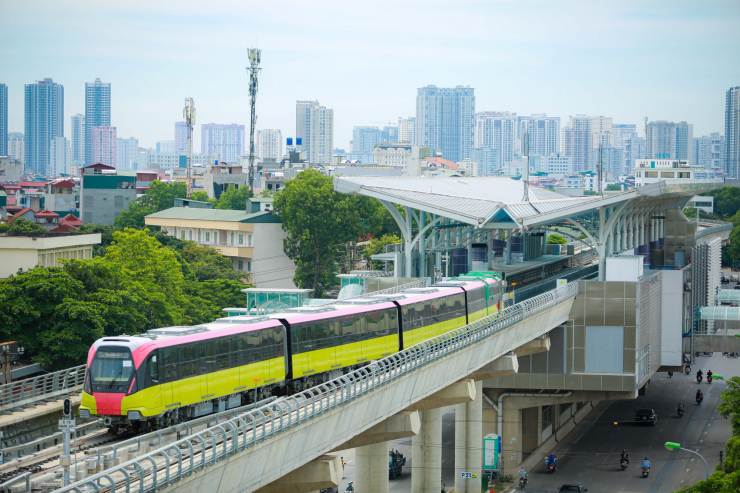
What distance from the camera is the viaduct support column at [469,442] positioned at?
47875 mm

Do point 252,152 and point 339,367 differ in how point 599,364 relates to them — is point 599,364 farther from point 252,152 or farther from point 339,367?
point 252,152

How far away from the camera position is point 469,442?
158ft

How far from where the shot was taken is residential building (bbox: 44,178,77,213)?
14680cm

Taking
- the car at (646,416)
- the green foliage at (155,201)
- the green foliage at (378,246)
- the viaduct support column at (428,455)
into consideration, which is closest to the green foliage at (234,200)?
the green foliage at (155,201)

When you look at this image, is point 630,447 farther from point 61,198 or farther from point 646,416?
point 61,198

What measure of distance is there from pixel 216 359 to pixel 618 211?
3405 cm

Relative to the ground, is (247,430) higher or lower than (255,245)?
lower

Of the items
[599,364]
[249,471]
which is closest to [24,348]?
[249,471]

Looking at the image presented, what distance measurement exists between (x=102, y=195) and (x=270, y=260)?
45.4m

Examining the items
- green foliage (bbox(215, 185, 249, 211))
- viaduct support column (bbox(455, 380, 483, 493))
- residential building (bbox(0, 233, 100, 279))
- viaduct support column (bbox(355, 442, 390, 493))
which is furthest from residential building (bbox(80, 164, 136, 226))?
viaduct support column (bbox(355, 442, 390, 493))

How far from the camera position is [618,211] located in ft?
175

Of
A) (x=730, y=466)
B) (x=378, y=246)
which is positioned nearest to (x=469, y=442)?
(x=730, y=466)

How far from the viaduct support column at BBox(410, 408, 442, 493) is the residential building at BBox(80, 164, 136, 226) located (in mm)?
87447

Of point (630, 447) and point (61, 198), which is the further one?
point (61, 198)
